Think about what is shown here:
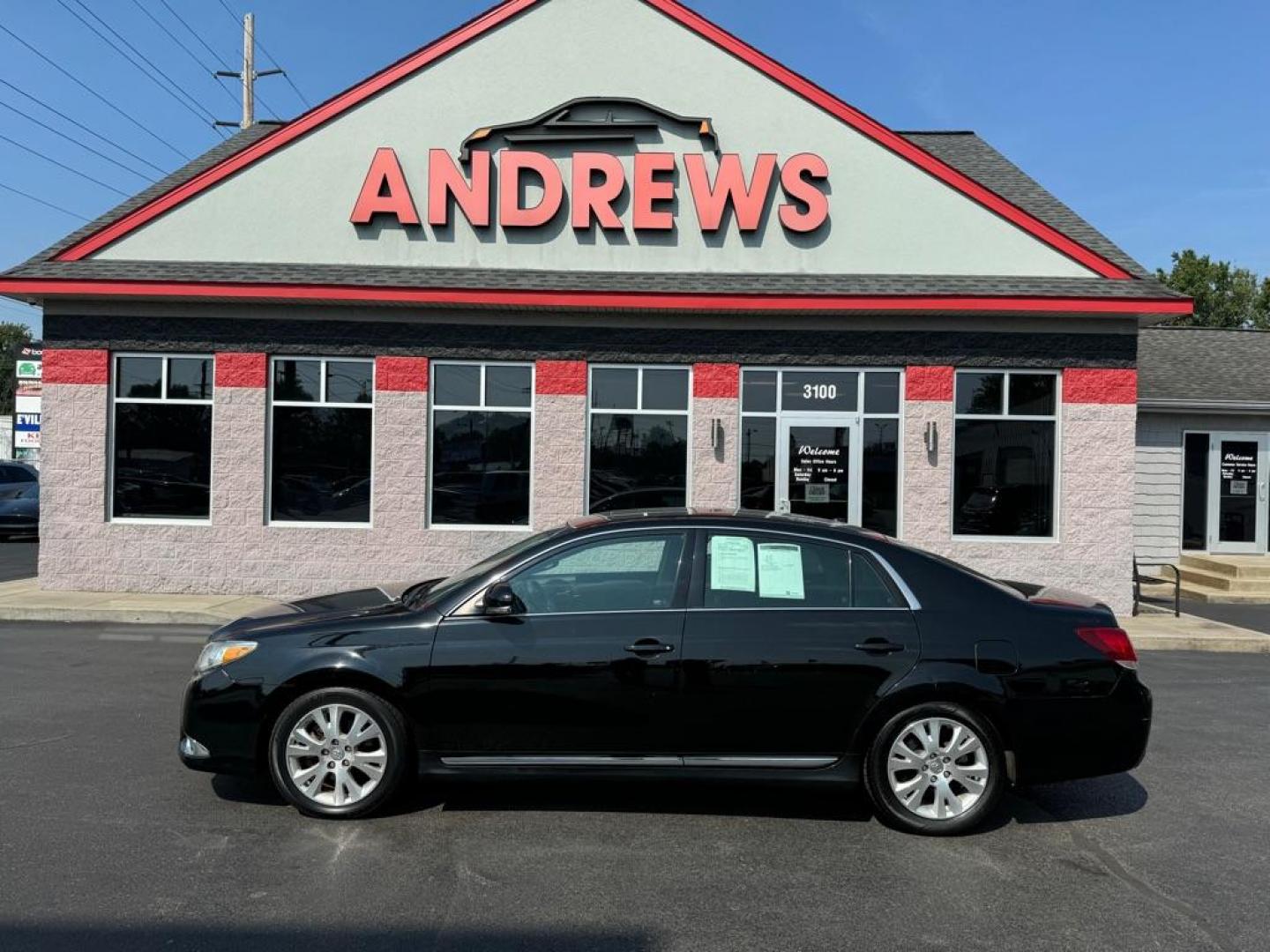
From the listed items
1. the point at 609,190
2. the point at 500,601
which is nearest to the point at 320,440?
the point at 609,190

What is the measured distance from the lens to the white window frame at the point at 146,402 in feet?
41.9

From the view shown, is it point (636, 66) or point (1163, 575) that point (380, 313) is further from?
point (1163, 575)

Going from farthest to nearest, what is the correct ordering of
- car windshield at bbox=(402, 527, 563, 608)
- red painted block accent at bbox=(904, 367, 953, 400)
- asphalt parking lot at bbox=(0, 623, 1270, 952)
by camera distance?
red painted block accent at bbox=(904, 367, 953, 400), car windshield at bbox=(402, 527, 563, 608), asphalt parking lot at bbox=(0, 623, 1270, 952)

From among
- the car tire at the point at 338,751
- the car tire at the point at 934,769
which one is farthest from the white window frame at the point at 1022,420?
the car tire at the point at 338,751

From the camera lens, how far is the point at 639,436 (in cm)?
1266

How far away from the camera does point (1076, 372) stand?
12453mm

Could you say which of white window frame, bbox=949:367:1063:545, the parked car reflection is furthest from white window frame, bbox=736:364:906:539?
the parked car reflection

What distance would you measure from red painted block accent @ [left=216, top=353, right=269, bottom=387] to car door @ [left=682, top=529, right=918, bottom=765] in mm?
9278

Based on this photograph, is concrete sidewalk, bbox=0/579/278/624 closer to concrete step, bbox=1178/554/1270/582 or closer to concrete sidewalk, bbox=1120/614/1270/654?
concrete sidewalk, bbox=1120/614/1270/654

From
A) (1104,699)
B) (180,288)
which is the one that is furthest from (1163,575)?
(180,288)

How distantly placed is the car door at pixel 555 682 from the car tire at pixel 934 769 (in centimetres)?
110

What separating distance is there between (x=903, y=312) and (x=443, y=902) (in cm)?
980

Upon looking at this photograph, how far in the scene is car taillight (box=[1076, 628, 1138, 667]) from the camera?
17.0 ft

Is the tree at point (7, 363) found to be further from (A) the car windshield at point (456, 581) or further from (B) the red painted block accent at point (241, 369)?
(A) the car windshield at point (456, 581)
